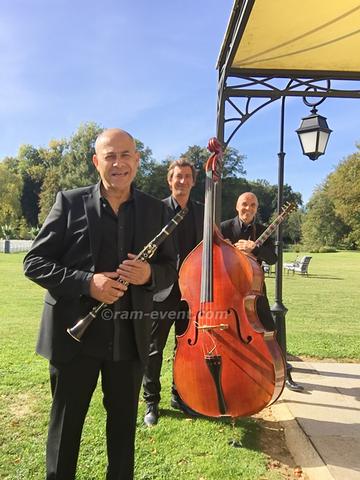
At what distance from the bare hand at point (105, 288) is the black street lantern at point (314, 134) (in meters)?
3.94

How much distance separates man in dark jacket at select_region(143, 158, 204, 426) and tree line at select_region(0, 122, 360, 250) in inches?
1605

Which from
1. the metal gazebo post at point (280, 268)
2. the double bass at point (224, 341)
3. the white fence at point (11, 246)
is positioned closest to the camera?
the double bass at point (224, 341)

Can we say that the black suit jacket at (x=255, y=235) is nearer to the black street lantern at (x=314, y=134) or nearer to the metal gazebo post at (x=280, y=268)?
the metal gazebo post at (x=280, y=268)

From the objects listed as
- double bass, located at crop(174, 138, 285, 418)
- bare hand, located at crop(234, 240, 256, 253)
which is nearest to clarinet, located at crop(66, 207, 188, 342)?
double bass, located at crop(174, 138, 285, 418)

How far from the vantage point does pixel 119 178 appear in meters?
2.26

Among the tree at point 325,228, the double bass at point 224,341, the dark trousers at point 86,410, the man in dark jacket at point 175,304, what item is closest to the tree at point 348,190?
the tree at point 325,228

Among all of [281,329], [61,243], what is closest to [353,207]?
[281,329]

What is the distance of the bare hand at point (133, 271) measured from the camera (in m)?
2.08

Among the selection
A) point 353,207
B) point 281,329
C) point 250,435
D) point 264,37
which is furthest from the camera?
point 353,207

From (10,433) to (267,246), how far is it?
3.00 m

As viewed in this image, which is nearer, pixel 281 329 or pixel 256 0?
pixel 256 0

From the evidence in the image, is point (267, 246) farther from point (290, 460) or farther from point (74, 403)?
point (74, 403)

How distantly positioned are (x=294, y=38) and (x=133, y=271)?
10.1 ft

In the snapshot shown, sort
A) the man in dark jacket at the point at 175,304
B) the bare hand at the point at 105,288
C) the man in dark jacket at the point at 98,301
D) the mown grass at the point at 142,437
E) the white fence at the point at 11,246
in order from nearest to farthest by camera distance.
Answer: the bare hand at the point at 105,288 < the man in dark jacket at the point at 98,301 < the mown grass at the point at 142,437 < the man in dark jacket at the point at 175,304 < the white fence at the point at 11,246
